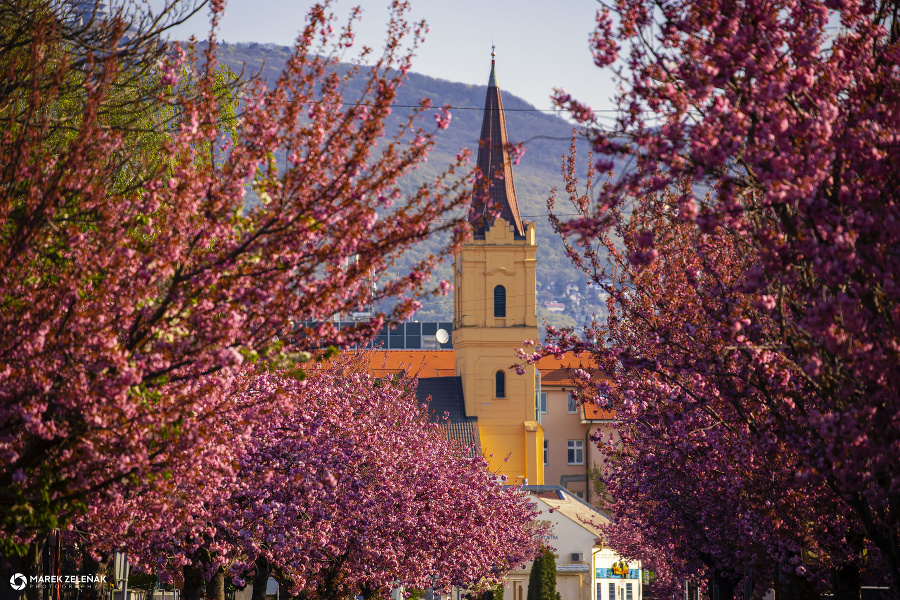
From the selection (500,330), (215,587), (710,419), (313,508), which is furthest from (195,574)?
(500,330)

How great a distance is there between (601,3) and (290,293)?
3.61 m

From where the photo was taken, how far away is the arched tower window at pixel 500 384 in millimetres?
82000

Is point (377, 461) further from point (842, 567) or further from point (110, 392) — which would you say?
point (110, 392)

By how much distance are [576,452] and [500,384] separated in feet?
50.2

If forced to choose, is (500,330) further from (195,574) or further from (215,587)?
(195,574)

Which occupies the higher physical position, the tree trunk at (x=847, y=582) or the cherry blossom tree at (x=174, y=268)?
the cherry blossom tree at (x=174, y=268)

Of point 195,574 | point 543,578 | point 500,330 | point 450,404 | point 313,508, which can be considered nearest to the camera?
point 313,508

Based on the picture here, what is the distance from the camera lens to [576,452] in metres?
93.9

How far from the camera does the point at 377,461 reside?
23.2 m

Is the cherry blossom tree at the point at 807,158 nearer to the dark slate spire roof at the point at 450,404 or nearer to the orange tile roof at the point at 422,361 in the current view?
the dark slate spire roof at the point at 450,404

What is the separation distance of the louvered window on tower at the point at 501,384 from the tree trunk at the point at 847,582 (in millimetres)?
67874

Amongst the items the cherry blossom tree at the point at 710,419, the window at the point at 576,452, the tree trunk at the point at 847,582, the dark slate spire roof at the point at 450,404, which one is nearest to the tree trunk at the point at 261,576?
the cherry blossom tree at the point at 710,419

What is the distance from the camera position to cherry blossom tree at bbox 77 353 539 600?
45.2ft

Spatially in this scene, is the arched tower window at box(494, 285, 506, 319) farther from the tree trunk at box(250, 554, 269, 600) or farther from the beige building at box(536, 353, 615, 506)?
the tree trunk at box(250, 554, 269, 600)
